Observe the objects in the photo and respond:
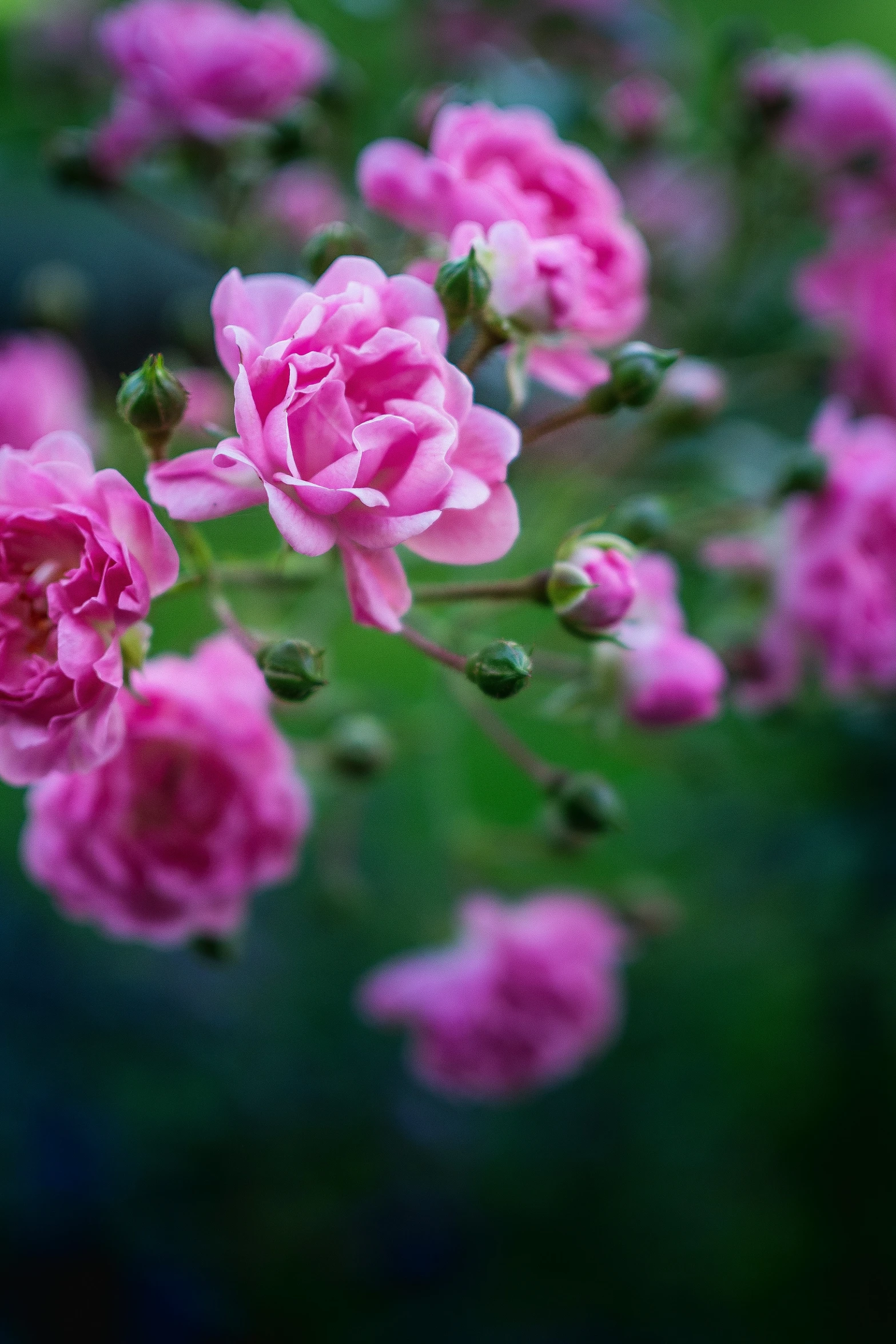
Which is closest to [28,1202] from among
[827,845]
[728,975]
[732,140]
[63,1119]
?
[63,1119]

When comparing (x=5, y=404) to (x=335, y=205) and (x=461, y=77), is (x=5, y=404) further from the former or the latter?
(x=461, y=77)

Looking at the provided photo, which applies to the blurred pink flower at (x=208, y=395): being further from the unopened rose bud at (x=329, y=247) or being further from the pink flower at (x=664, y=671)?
the pink flower at (x=664, y=671)

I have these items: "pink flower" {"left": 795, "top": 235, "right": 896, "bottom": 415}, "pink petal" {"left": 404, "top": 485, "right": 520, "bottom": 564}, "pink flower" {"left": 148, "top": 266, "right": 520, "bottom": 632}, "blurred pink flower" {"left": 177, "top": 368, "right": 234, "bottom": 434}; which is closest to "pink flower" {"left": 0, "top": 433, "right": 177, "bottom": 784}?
"pink flower" {"left": 148, "top": 266, "right": 520, "bottom": 632}

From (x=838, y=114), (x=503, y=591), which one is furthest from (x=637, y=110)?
(x=503, y=591)

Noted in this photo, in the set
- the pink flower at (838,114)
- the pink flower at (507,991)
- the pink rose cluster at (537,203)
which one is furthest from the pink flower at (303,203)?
the pink flower at (507,991)

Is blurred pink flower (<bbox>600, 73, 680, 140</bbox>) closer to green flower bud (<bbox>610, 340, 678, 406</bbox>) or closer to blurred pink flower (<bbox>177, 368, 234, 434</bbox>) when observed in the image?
blurred pink flower (<bbox>177, 368, 234, 434</bbox>)

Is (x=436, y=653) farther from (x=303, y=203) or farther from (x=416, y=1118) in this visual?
(x=416, y=1118)
